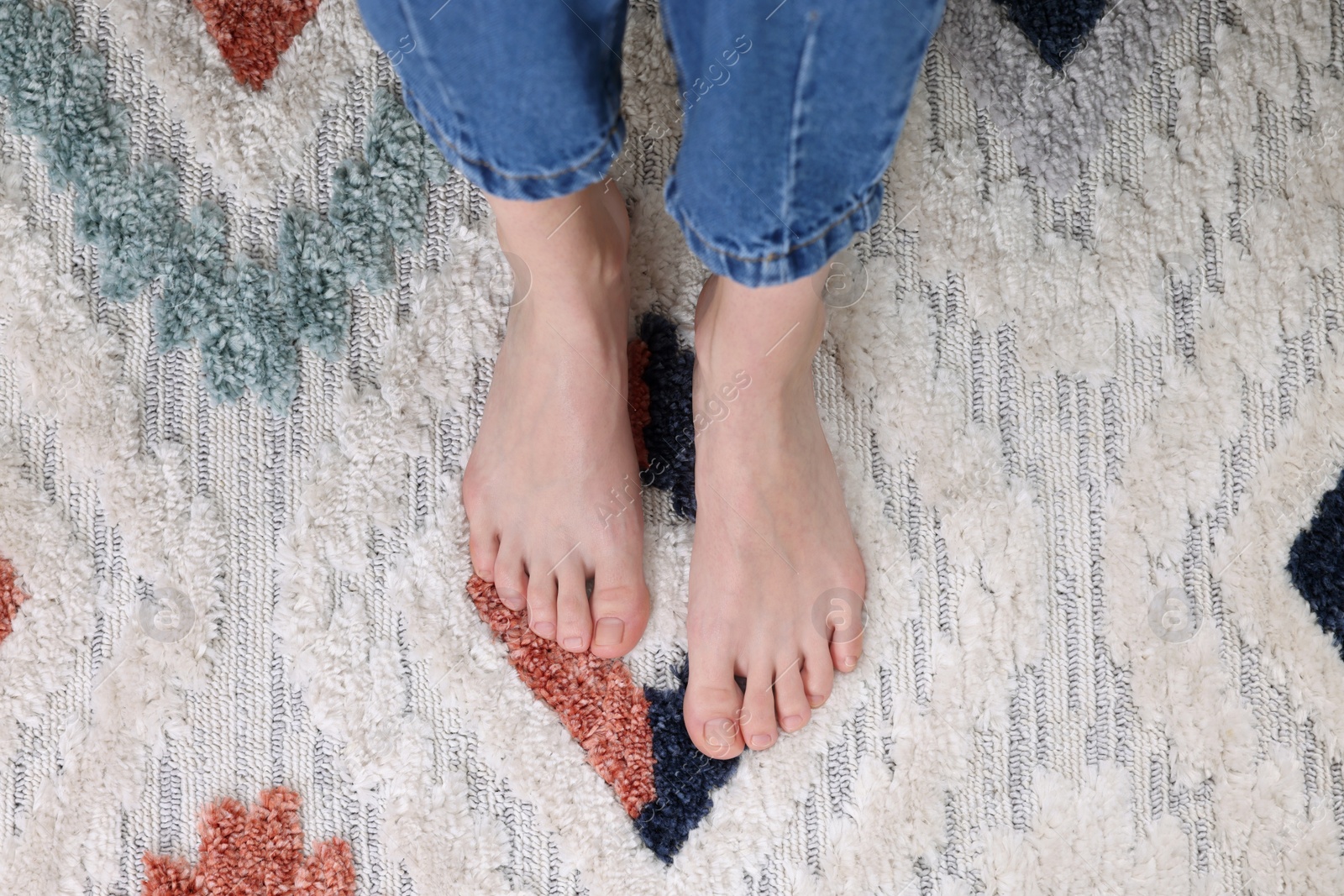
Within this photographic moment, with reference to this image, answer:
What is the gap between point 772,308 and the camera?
47cm

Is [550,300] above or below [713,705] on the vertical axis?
above

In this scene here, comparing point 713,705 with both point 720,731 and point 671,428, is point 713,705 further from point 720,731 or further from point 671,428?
point 671,428

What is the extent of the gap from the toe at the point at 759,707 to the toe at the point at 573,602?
0.12m

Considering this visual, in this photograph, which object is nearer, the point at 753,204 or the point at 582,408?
the point at 753,204

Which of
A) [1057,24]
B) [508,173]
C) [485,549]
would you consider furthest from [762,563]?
[1057,24]

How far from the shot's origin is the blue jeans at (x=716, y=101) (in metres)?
0.32

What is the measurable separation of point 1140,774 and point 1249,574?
0.54 feet

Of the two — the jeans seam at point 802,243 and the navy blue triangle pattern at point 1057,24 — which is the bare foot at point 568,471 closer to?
the jeans seam at point 802,243

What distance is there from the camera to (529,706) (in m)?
0.67

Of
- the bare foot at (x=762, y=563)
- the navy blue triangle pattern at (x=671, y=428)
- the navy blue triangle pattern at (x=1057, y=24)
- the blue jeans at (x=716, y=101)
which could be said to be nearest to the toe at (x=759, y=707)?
the bare foot at (x=762, y=563)

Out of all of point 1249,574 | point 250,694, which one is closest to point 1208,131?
point 1249,574

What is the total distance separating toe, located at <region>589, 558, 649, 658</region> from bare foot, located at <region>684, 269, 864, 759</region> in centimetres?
4

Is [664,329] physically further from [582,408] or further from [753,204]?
[753,204]

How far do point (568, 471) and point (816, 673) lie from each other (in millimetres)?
223
